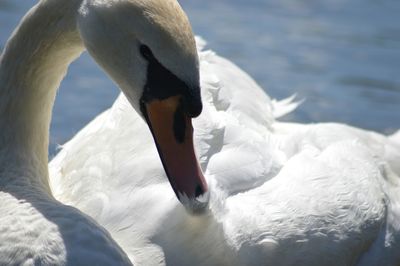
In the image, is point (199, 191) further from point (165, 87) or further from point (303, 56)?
point (303, 56)

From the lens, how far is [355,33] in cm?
977

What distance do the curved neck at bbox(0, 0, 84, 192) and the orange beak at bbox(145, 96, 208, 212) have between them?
54cm

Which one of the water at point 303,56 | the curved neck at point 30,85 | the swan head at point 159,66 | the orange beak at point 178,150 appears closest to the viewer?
the swan head at point 159,66

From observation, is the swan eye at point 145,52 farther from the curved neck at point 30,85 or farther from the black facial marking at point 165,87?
the curved neck at point 30,85

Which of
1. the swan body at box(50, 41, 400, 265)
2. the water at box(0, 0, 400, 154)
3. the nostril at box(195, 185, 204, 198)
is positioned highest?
the nostril at box(195, 185, 204, 198)

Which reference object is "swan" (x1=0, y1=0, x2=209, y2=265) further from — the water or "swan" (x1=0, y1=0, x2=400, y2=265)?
the water

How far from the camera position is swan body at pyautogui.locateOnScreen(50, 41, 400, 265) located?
4715 millimetres

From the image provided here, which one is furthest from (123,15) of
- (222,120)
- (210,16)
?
(210,16)

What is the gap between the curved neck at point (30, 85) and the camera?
4.71m

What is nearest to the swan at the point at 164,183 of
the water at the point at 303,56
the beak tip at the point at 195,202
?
the beak tip at the point at 195,202

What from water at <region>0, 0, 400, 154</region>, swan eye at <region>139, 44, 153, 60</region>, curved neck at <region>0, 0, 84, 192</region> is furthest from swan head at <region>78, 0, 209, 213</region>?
water at <region>0, 0, 400, 154</region>

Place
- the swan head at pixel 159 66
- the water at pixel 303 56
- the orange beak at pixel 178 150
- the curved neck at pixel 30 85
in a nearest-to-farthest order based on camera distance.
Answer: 1. the swan head at pixel 159 66
2. the orange beak at pixel 178 150
3. the curved neck at pixel 30 85
4. the water at pixel 303 56

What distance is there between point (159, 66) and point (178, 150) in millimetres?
342

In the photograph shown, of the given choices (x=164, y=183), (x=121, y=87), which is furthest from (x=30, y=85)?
(x=164, y=183)
